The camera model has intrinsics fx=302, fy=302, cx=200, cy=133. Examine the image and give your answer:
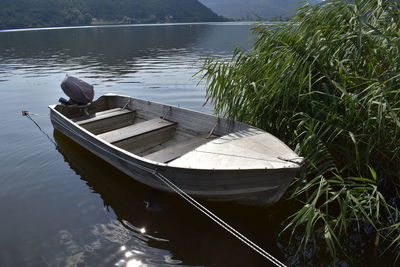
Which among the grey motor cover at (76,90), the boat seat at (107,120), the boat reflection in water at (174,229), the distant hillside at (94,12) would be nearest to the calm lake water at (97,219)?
the boat reflection in water at (174,229)

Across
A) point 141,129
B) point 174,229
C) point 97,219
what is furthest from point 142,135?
point 174,229

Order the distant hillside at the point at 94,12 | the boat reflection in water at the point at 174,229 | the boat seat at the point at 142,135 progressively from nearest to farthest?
the boat reflection in water at the point at 174,229, the boat seat at the point at 142,135, the distant hillside at the point at 94,12

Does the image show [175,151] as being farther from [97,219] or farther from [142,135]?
[97,219]

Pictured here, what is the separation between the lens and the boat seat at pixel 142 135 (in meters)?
6.88

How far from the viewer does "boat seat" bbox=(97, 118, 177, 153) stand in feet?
22.6

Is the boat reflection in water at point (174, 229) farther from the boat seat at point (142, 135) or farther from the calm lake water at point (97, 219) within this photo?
the boat seat at point (142, 135)

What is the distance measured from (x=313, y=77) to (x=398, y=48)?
49.9 inches

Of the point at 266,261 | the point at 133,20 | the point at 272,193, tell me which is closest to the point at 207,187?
the point at 272,193

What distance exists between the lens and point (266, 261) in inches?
173

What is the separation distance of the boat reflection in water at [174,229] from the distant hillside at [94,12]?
91.7 metres

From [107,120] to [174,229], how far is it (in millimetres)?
4450

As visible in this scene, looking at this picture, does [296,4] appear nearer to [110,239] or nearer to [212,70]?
[212,70]

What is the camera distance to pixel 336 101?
4.73 meters

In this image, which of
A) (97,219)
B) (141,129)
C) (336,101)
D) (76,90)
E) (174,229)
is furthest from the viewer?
(76,90)
